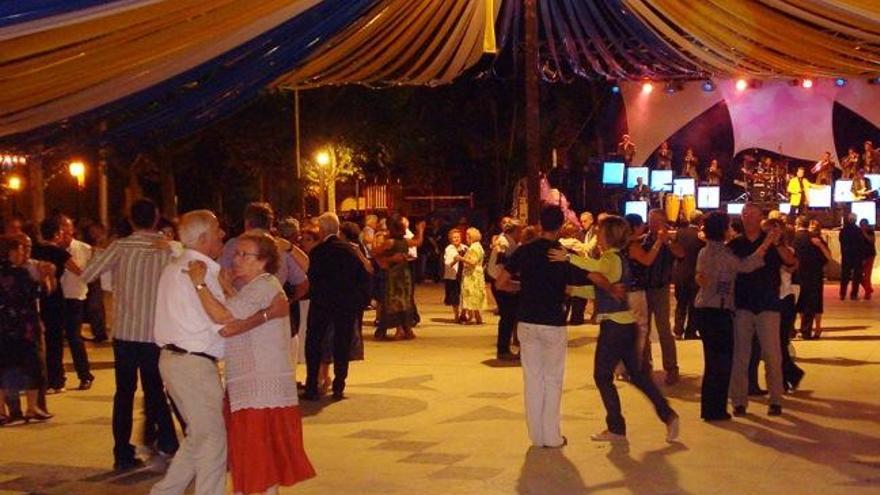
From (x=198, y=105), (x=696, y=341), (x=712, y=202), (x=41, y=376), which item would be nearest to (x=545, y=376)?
(x=198, y=105)

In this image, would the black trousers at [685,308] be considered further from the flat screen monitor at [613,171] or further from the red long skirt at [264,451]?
the flat screen monitor at [613,171]

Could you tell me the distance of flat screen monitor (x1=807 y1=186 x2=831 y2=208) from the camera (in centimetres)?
3331

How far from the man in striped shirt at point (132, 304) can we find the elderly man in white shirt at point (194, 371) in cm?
168

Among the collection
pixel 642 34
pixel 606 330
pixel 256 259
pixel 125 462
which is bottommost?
pixel 125 462

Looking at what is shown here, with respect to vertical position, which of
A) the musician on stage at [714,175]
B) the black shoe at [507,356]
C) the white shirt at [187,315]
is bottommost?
the black shoe at [507,356]

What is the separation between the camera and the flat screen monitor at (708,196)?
115ft

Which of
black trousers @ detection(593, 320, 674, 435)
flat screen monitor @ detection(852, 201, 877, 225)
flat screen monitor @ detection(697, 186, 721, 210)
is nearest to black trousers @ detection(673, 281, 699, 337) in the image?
black trousers @ detection(593, 320, 674, 435)

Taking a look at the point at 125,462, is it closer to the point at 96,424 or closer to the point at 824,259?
the point at 96,424

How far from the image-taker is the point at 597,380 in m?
10.4

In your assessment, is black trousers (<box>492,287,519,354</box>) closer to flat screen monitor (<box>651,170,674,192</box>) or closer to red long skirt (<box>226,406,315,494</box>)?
red long skirt (<box>226,406,315,494</box>)

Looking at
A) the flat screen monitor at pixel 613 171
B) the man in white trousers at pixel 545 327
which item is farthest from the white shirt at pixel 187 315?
the flat screen monitor at pixel 613 171

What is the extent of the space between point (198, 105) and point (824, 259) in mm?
9774

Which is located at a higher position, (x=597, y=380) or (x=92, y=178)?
(x=92, y=178)

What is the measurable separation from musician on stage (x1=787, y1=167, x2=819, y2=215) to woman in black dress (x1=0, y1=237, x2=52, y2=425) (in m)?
25.1
